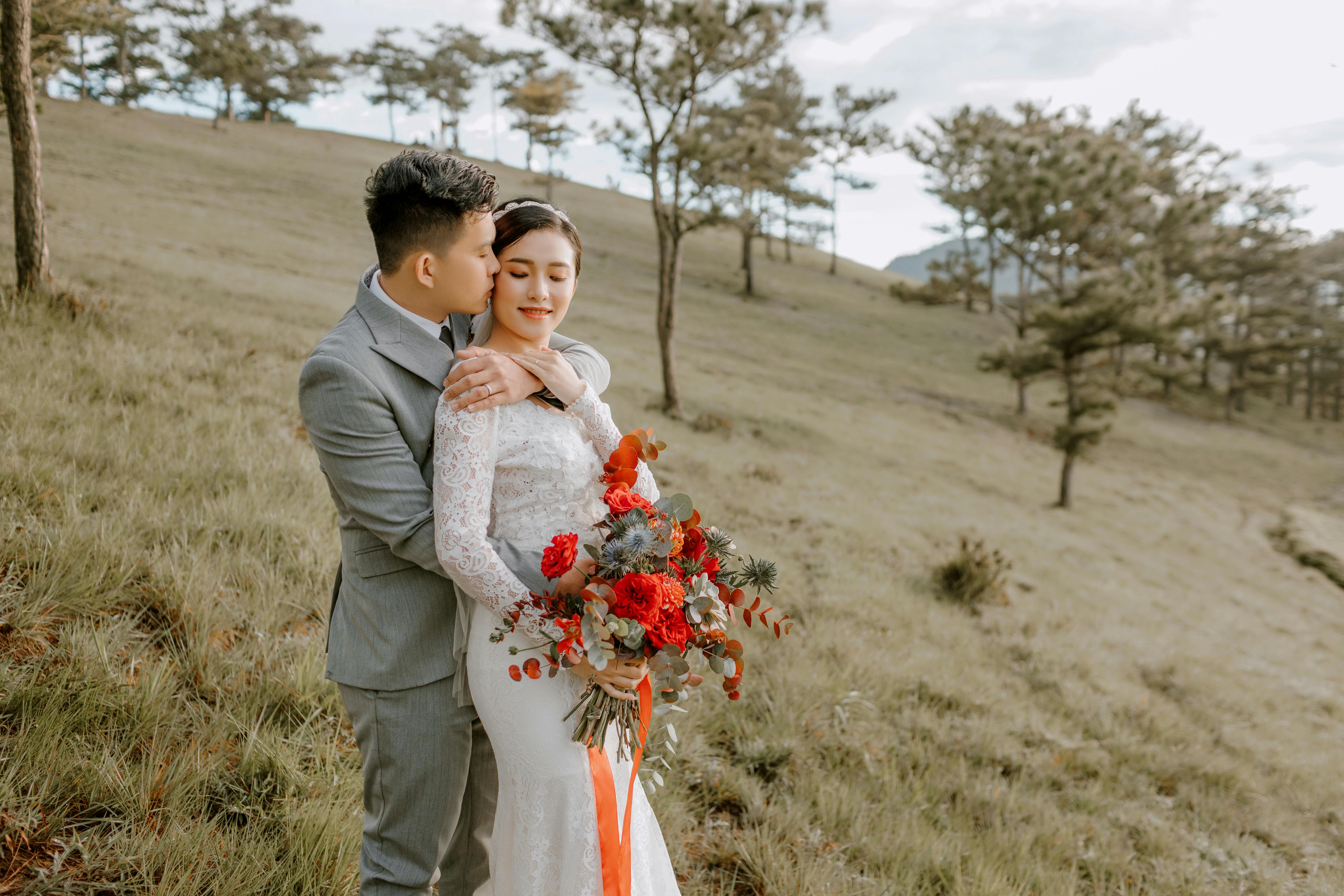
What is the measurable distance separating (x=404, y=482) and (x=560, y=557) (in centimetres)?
47

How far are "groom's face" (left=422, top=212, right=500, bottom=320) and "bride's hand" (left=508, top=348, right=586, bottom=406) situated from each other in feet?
0.63

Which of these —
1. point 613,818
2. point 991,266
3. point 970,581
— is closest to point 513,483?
point 613,818

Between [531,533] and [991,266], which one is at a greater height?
[991,266]

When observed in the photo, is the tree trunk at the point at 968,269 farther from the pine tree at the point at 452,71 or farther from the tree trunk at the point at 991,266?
the pine tree at the point at 452,71

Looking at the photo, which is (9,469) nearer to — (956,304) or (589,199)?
(956,304)

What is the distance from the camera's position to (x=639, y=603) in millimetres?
1626

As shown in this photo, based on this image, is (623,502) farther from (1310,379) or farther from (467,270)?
(1310,379)

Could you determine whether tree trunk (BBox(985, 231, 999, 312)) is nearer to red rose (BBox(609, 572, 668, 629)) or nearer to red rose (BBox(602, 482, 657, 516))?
red rose (BBox(602, 482, 657, 516))

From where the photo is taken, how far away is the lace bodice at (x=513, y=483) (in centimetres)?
173

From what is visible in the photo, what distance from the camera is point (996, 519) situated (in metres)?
13.3

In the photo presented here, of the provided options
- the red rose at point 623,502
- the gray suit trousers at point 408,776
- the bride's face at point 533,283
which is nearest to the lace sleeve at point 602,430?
the red rose at point 623,502

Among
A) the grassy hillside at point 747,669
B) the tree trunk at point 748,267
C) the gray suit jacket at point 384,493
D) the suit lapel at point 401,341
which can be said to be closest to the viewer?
the gray suit jacket at point 384,493

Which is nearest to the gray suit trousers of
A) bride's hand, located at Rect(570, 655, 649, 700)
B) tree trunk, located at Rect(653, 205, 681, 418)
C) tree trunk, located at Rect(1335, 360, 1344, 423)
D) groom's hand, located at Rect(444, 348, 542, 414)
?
bride's hand, located at Rect(570, 655, 649, 700)

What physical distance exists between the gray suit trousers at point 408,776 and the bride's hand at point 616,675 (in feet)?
1.53
